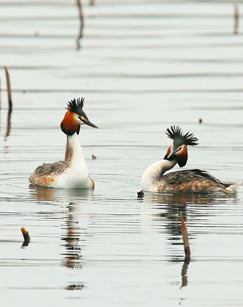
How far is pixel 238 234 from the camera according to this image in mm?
14039

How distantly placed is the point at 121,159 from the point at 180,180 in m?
2.72

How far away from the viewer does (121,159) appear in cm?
1989

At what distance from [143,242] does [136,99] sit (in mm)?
14161

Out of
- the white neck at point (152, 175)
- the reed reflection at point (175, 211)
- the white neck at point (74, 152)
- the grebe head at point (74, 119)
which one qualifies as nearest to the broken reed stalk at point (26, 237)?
the reed reflection at point (175, 211)

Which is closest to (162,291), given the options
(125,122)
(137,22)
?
(125,122)

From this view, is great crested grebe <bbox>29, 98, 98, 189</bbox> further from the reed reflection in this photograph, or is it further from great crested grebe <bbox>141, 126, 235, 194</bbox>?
the reed reflection

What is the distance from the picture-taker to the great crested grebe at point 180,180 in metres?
17.1

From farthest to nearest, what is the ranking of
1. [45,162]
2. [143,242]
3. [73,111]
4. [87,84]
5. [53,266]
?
1. [87,84]
2. [45,162]
3. [73,111]
4. [143,242]
5. [53,266]

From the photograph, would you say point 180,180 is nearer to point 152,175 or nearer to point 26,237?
point 152,175

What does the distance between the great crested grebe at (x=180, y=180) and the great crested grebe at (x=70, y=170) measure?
2.88 feet

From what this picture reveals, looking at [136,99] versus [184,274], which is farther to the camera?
[136,99]

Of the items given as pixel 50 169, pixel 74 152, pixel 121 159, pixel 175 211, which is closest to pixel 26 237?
pixel 175 211

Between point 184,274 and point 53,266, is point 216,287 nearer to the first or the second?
point 184,274

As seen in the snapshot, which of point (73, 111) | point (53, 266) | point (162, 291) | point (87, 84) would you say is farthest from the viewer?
point (87, 84)
